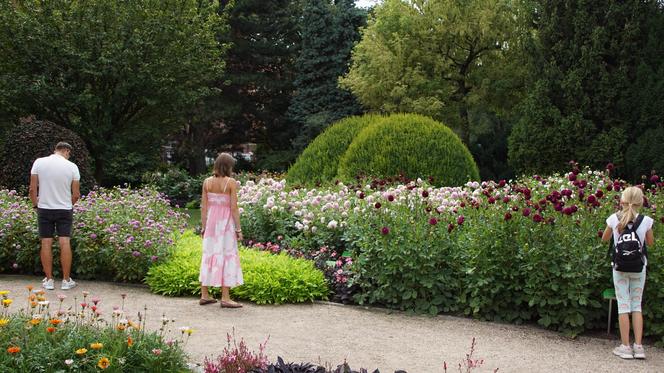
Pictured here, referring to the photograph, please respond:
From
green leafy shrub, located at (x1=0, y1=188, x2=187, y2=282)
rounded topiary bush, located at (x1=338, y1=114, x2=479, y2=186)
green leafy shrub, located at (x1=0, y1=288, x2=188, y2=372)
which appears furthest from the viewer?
rounded topiary bush, located at (x1=338, y1=114, x2=479, y2=186)

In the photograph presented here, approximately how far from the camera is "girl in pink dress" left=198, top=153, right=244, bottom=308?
21.5ft

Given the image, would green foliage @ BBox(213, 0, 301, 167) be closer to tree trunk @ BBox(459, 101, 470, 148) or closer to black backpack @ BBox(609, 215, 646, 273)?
tree trunk @ BBox(459, 101, 470, 148)

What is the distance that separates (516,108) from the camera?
21.3 m

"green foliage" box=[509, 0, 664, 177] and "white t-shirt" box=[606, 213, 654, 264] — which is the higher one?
"green foliage" box=[509, 0, 664, 177]

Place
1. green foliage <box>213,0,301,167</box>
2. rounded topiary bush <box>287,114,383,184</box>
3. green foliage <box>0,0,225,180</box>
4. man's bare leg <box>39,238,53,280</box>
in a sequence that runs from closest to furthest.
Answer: man's bare leg <box>39,238,53,280</box> < rounded topiary bush <box>287,114,383,184</box> < green foliage <box>0,0,225,180</box> < green foliage <box>213,0,301,167</box>

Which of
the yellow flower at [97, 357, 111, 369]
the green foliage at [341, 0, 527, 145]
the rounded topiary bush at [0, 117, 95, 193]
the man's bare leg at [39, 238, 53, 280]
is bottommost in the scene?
the yellow flower at [97, 357, 111, 369]

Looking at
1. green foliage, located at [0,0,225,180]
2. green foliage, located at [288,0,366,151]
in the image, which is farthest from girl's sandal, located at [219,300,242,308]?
green foliage, located at [288,0,366,151]

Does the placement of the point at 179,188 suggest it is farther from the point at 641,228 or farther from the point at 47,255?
the point at 641,228

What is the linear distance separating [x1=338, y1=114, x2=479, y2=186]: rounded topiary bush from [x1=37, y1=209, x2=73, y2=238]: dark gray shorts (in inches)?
A: 200

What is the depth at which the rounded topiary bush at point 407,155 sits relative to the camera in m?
11.2

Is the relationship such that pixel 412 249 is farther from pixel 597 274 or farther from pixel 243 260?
pixel 243 260

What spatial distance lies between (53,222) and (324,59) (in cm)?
2064

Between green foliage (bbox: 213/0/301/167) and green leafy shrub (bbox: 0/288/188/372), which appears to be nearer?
green leafy shrub (bbox: 0/288/188/372)

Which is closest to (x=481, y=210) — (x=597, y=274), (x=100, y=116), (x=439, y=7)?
(x=597, y=274)
